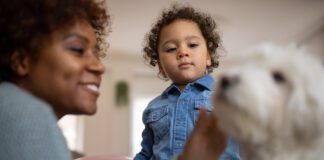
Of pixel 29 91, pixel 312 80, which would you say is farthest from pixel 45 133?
pixel 312 80

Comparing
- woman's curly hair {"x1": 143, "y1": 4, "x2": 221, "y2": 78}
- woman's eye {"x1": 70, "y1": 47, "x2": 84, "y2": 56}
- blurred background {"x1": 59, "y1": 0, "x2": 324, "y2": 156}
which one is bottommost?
woman's eye {"x1": 70, "y1": 47, "x2": 84, "y2": 56}

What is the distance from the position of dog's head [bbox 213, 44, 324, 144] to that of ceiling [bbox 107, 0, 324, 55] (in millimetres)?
1891

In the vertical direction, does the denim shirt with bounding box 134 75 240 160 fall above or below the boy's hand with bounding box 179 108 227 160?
above

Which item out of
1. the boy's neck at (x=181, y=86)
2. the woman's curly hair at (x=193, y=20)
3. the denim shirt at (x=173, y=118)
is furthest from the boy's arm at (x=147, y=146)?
the woman's curly hair at (x=193, y=20)

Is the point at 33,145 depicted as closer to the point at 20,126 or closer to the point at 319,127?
the point at 20,126

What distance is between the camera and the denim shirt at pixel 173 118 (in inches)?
41.6

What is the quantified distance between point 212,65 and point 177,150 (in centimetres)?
37

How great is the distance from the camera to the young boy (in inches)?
42.2

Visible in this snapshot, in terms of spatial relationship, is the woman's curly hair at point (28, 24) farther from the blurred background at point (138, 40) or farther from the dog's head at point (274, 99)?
the blurred background at point (138, 40)

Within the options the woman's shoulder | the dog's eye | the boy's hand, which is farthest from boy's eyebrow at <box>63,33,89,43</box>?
the dog's eye

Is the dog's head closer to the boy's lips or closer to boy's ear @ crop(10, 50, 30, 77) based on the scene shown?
boy's ear @ crop(10, 50, 30, 77)

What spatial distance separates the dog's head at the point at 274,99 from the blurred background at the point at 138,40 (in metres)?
1.66

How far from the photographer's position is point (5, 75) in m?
0.79

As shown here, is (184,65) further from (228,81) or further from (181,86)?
(228,81)
